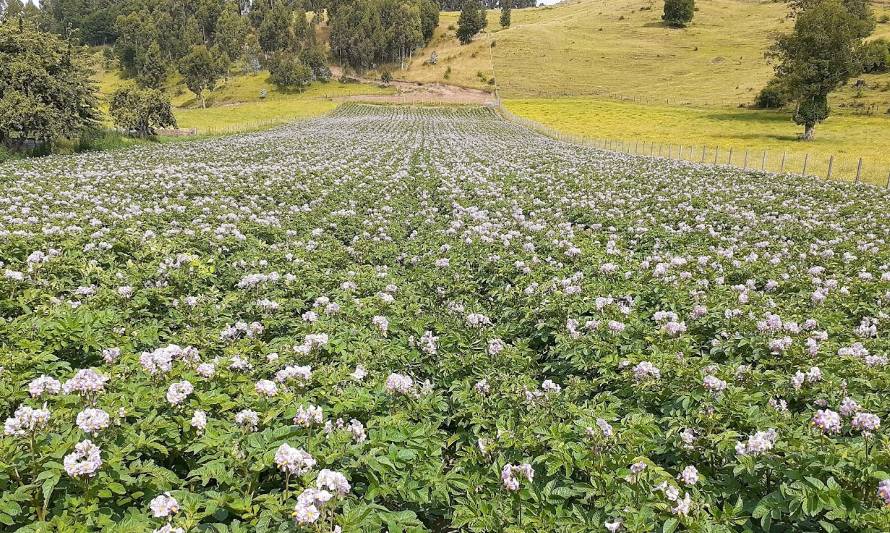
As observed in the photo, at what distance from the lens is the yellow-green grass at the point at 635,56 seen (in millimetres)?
96500

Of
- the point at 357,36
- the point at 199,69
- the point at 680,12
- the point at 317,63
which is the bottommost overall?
the point at 199,69

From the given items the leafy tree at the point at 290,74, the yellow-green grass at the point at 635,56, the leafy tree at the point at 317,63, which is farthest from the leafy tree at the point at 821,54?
the leafy tree at the point at 317,63

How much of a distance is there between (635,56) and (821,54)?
7505cm

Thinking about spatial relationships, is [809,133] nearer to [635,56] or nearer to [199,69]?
[635,56]

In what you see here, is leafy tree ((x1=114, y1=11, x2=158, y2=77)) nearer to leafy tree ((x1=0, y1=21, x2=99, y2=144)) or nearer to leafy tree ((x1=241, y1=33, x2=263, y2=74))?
leafy tree ((x1=241, y1=33, x2=263, y2=74))

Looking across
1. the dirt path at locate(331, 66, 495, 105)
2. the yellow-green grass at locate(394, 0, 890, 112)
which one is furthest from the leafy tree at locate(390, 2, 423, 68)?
the dirt path at locate(331, 66, 495, 105)

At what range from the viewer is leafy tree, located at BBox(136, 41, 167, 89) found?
122m

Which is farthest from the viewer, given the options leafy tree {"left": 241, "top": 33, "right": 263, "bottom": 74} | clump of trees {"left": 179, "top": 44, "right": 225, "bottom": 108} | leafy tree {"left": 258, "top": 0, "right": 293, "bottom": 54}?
leafy tree {"left": 258, "top": 0, "right": 293, "bottom": 54}

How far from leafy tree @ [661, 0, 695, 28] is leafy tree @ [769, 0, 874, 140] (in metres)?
95.1

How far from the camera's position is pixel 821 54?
53656 mm

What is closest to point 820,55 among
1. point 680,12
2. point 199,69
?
point 680,12

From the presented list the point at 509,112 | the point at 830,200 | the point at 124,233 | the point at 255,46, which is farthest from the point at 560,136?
the point at 255,46

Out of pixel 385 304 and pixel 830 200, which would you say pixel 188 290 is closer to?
pixel 385 304

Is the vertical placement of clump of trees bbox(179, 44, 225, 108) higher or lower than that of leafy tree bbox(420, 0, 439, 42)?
lower
